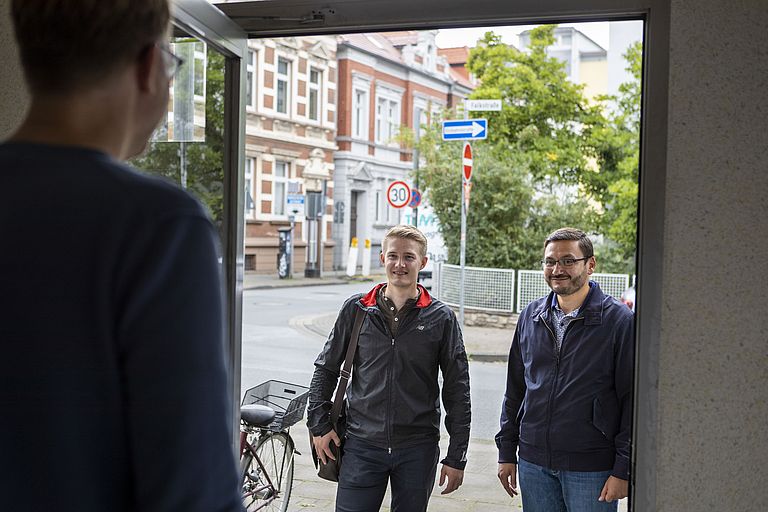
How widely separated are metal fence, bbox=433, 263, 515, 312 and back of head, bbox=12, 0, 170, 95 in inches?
466

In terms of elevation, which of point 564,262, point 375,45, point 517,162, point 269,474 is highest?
point 375,45

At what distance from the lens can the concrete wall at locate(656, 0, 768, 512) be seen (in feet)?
6.37

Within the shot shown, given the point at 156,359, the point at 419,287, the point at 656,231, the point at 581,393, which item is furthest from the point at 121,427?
the point at 419,287

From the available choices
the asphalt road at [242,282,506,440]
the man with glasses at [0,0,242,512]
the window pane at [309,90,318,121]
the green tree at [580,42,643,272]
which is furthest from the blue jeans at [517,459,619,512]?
the window pane at [309,90,318,121]

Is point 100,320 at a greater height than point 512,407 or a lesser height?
greater

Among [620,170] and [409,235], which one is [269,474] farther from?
[620,170]

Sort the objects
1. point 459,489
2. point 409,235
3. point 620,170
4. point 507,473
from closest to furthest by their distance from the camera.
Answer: point 507,473, point 409,235, point 459,489, point 620,170

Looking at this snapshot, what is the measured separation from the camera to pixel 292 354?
34.3 ft

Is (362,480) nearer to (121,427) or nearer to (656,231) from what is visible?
(656,231)

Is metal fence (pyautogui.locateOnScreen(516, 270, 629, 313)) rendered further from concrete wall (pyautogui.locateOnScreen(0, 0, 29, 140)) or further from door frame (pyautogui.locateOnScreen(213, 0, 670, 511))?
concrete wall (pyautogui.locateOnScreen(0, 0, 29, 140))

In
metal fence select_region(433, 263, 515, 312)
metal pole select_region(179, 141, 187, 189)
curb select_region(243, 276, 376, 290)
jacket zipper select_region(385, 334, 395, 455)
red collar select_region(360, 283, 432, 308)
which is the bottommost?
curb select_region(243, 276, 376, 290)

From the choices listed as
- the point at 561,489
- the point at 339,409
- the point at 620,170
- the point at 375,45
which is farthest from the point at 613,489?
the point at 375,45

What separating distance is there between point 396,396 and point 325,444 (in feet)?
1.15

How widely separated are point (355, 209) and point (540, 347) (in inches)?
1044
